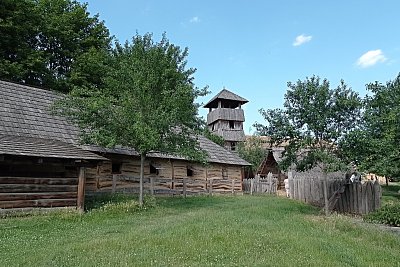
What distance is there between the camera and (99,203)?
17.3 m

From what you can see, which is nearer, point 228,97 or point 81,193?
point 81,193

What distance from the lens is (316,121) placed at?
51.6 ft

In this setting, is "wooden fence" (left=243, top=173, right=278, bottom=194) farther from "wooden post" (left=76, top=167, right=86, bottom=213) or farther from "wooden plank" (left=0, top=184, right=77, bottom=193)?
"wooden plank" (left=0, top=184, right=77, bottom=193)

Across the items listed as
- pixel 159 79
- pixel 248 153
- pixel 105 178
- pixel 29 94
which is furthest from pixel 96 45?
pixel 248 153

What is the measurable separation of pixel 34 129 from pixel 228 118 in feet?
138

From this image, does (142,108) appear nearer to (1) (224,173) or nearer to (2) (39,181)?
(2) (39,181)

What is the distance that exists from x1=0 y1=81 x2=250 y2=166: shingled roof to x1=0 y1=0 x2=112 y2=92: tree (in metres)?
6.98

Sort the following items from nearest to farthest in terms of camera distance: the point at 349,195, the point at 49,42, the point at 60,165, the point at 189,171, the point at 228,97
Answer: the point at 60,165
the point at 349,195
the point at 189,171
the point at 49,42
the point at 228,97

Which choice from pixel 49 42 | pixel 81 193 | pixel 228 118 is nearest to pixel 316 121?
pixel 81 193

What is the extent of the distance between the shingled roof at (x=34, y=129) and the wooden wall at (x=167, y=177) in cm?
104

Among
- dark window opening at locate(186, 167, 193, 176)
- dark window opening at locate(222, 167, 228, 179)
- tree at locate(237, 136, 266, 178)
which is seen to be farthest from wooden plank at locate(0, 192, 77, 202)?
tree at locate(237, 136, 266, 178)

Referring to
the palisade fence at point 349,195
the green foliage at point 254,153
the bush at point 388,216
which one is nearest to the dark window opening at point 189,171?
the palisade fence at point 349,195

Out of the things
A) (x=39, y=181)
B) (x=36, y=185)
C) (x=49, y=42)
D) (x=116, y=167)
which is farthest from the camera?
(x=49, y=42)

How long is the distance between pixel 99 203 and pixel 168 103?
5.58 metres
